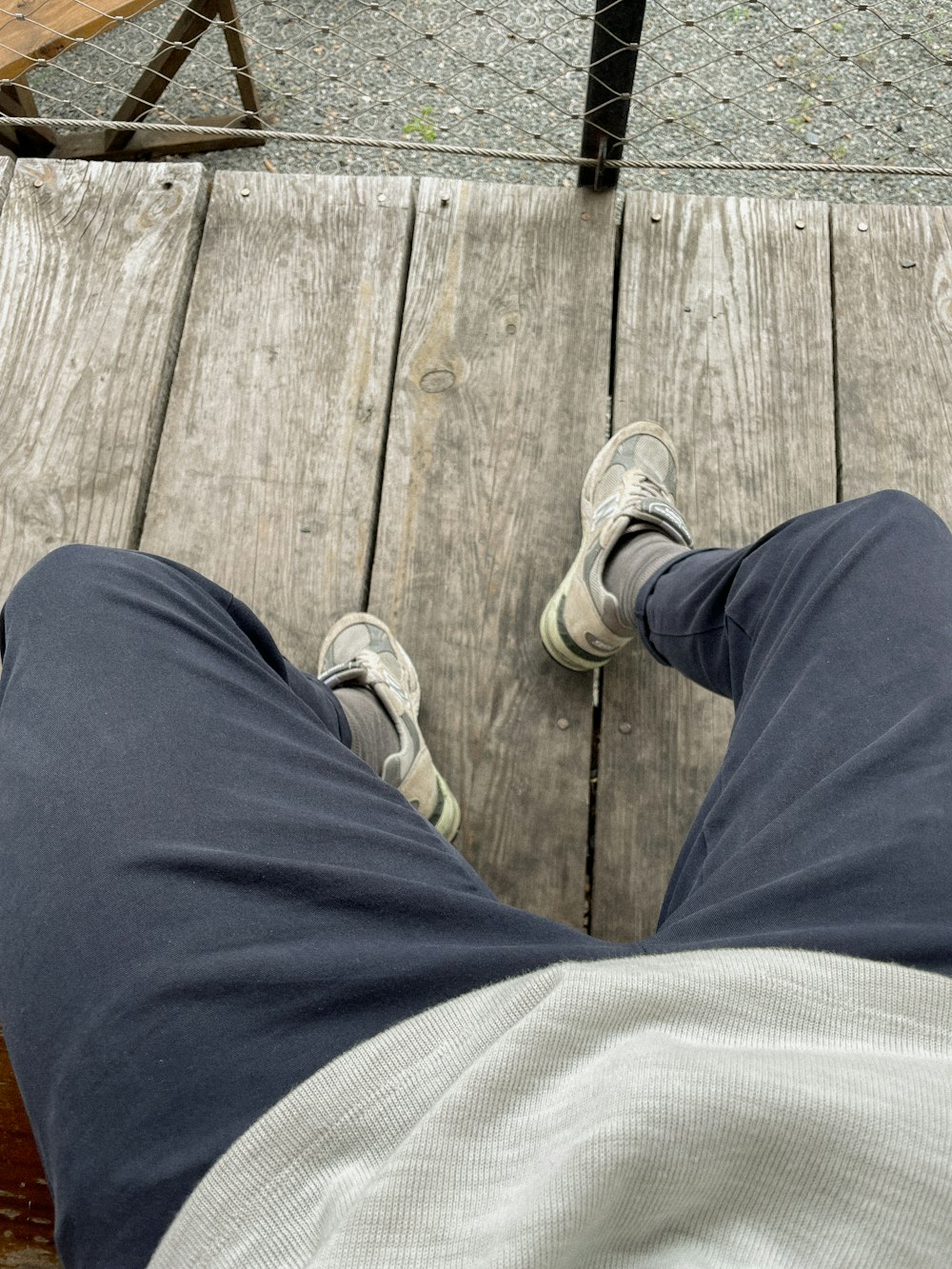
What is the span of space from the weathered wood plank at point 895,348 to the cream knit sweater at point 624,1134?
0.84 metres

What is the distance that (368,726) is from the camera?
3.34 ft

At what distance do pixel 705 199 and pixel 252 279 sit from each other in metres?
0.63

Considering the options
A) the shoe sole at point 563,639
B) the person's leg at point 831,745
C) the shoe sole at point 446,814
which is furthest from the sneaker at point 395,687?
the person's leg at point 831,745

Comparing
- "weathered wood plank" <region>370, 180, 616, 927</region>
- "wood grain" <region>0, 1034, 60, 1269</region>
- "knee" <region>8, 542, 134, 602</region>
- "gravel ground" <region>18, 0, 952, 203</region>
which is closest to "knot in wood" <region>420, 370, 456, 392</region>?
"weathered wood plank" <region>370, 180, 616, 927</region>

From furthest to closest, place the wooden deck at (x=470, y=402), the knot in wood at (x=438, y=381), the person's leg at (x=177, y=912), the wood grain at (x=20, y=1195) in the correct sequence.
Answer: the knot in wood at (x=438, y=381) → the wooden deck at (x=470, y=402) → the wood grain at (x=20, y=1195) → the person's leg at (x=177, y=912)

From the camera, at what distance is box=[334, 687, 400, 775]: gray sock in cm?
100

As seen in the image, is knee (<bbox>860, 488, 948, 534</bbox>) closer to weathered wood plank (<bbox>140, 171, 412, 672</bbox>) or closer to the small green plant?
weathered wood plank (<bbox>140, 171, 412, 672</bbox>)

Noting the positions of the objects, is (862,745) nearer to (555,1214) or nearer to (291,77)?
(555,1214)

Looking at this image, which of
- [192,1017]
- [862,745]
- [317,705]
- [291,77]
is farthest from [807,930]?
[291,77]

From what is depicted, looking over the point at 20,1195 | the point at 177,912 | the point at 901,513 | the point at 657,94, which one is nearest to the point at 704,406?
the point at 901,513

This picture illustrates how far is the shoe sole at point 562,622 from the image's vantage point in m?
1.06

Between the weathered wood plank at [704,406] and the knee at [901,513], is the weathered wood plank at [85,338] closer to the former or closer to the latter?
the weathered wood plank at [704,406]

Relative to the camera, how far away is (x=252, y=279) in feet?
4.19

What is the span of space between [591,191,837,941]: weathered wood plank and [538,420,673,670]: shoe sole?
5 centimetres
